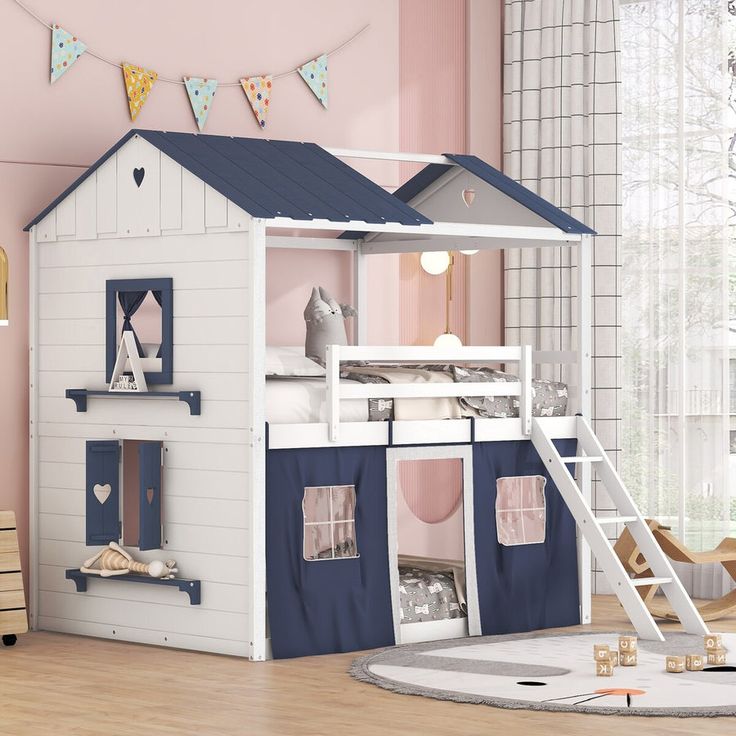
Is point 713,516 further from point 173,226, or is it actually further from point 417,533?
point 173,226

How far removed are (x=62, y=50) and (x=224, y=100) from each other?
2.46 ft

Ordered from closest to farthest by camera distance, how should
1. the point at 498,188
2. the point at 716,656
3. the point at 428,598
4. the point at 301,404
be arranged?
the point at 716,656 → the point at 301,404 → the point at 428,598 → the point at 498,188

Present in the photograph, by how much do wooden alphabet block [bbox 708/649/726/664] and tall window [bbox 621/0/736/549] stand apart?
1723 millimetres

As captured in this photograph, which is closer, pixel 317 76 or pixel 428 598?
pixel 428 598

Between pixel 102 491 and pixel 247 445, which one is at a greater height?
pixel 247 445

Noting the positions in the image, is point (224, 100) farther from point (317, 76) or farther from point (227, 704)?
point (227, 704)

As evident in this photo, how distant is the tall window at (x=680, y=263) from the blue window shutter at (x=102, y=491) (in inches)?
90.7

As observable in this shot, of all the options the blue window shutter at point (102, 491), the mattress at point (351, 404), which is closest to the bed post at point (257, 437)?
the mattress at point (351, 404)

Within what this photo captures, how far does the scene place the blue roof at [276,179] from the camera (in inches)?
196

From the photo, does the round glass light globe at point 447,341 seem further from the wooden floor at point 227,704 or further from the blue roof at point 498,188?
the wooden floor at point 227,704

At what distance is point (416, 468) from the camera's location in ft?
22.3

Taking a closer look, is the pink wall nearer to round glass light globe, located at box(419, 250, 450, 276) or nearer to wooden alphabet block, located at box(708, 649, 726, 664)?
round glass light globe, located at box(419, 250, 450, 276)

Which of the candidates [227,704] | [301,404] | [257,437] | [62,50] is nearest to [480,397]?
[301,404]

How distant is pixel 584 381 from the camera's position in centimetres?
575
